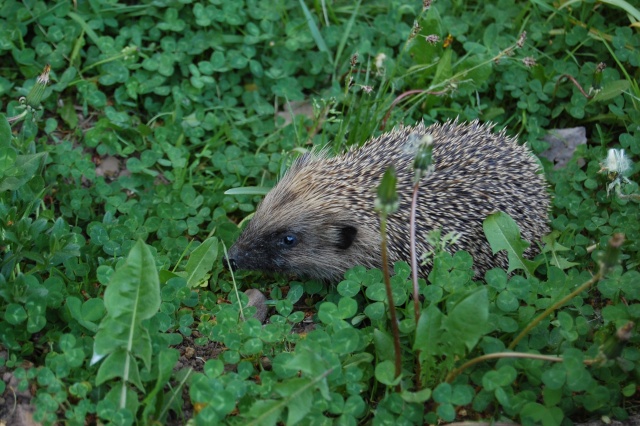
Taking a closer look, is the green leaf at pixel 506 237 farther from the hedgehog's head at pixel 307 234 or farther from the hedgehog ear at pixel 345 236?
the hedgehog ear at pixel 345 236

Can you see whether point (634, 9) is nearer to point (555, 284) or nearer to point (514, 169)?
point (514, 169)

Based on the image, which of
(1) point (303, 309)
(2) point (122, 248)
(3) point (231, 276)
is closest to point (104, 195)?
(2) point (122, 248)

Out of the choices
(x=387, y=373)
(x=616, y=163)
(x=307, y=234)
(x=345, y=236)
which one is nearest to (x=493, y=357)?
(x=387, y=373)

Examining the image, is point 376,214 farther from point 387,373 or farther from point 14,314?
point 14,314

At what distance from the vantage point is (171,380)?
144 inches

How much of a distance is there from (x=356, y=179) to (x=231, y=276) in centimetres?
102

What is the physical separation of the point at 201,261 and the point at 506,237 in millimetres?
1832

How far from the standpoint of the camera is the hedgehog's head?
462 cm

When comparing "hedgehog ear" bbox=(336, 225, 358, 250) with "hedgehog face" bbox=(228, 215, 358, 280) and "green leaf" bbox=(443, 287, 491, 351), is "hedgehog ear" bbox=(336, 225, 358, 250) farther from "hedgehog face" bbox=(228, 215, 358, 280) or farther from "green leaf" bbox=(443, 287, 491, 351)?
"green leaf" bbox=(443, 287, 491, 351)

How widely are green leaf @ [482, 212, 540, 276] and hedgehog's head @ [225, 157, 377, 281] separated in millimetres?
705

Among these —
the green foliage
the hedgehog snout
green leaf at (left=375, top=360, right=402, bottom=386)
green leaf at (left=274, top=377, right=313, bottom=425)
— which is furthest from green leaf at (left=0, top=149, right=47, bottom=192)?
green leaf at (left=375, top=360, right=402, bottom=386)

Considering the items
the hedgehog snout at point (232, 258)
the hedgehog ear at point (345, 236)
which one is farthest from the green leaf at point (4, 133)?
the hedgehog ear at point (345, 236)

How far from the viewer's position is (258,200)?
527 centimetres

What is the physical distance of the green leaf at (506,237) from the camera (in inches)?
172
